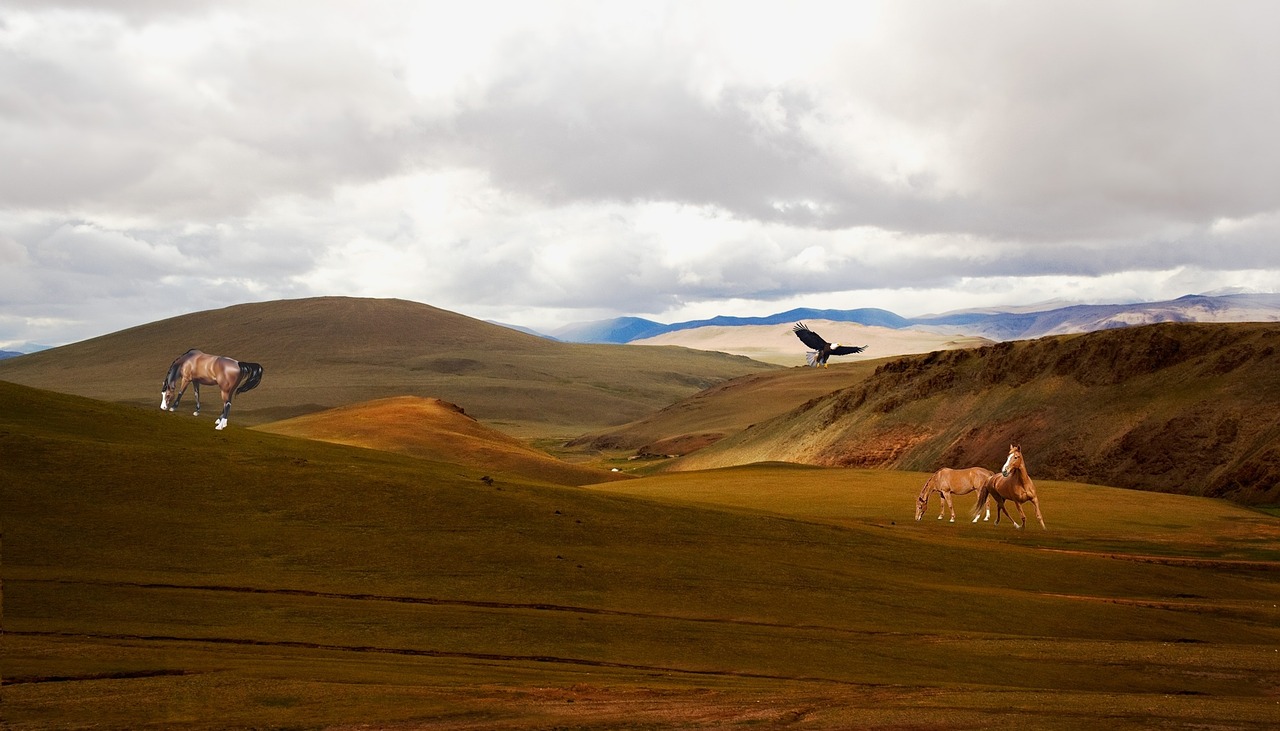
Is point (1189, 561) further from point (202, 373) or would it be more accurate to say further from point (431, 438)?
point (431, 438)

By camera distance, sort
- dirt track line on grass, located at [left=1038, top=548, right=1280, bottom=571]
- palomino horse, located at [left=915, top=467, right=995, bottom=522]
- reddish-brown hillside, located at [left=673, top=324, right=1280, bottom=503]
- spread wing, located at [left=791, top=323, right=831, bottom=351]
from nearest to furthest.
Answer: dirt track line on grass, located at [left=1038, top=548, right=1280, bottom=571] → palomino horse, located at [left=915, top=467, right=995, bottom=522] → reddish-brown hillside, located at [left=673, top=324, right=1280, bottom=503] → spread wing, located at [left=791, top=323, right=831, bottom=351]

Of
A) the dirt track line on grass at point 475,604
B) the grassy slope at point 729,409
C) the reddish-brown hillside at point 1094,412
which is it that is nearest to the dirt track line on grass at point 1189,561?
the dirt track line on grass at point 475,604

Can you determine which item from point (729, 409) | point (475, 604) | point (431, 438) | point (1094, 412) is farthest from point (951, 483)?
point (729, 409)

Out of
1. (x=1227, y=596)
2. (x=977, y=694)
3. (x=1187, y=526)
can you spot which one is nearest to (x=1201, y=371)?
(x=1187, y=526)

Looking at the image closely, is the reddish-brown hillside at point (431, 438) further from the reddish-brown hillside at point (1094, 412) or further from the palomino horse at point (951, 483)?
the reddish-brown hillside at point (1094, 412)

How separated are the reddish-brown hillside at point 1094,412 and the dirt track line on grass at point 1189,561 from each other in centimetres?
2530

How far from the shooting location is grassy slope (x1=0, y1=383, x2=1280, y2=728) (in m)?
15.9

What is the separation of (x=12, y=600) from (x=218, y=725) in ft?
30.5

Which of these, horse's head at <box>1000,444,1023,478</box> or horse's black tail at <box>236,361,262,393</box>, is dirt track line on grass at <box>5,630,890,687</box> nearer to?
horse's head at <box>1000,444,1023,478</box>

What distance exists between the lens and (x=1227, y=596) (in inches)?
1293

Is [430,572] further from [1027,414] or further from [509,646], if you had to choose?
[1027,414]

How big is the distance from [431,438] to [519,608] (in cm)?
5658

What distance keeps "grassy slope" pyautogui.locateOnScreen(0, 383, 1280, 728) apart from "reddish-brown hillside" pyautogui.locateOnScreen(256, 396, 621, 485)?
109 feet

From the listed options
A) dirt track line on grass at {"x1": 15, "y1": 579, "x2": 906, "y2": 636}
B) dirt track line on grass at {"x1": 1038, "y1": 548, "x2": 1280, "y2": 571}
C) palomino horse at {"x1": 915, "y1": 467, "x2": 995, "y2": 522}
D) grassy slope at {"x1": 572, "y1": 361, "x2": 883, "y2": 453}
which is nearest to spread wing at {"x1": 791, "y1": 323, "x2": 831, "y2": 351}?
grassy slope at {"x1": 572, "y1": 361, "x2": 883, "y2": 453}
